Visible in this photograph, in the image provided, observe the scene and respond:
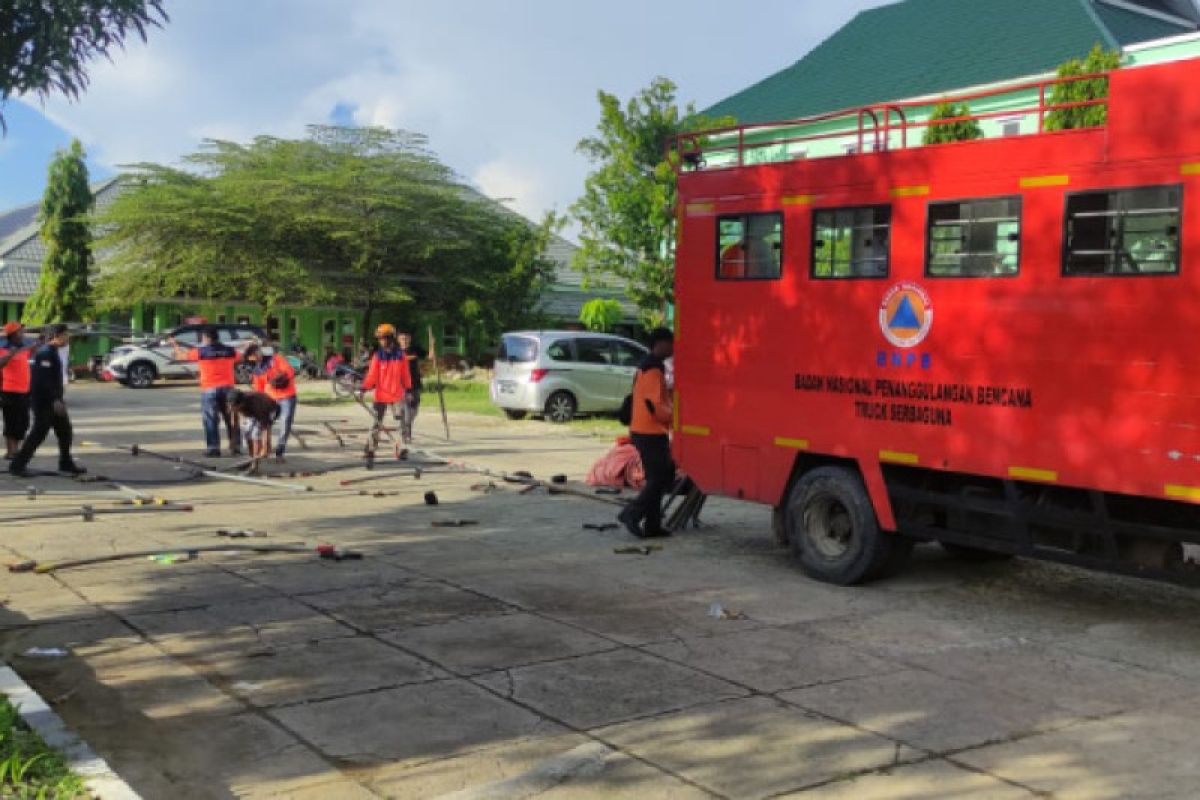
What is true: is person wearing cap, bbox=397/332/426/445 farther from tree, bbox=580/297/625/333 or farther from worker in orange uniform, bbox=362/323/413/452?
tree, bbox=580/297/625/333

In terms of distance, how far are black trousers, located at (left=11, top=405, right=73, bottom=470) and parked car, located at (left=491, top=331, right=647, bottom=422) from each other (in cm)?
992

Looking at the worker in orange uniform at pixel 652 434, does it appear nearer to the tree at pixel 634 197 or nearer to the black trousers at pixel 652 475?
the black trousers at pixel 652 475

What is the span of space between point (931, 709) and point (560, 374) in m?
17.2

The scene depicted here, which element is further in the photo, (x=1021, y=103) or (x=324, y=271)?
(x=324, y=271)

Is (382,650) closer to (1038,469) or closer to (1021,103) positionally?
(1038,469)

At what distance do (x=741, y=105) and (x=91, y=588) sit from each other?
112ft

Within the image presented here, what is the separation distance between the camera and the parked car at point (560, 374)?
22.4 m

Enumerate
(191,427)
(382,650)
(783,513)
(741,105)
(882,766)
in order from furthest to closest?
(741,105)
(191,427)
(783,513)
(382,650)
(882,766)

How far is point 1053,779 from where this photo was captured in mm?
4734

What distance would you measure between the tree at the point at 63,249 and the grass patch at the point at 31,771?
128 feet

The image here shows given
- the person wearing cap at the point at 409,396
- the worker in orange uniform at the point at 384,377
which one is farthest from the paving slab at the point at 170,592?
the person wearing cap at the point at 409,396

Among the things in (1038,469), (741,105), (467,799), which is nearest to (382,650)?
(467,799)

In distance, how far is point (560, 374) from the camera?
73.9 feet

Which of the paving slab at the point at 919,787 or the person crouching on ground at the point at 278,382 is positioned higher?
the person crouching on ground at the point at 278,382
